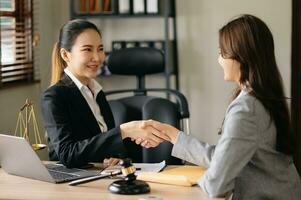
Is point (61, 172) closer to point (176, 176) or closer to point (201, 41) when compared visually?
point (176, 176)

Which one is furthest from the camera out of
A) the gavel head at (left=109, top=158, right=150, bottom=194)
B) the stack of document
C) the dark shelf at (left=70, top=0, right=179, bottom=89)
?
the dark shelf at (left=70, top=0, right=179, bottom=89)

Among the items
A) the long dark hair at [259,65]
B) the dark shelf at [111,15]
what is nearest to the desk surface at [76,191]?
the long dark hair at [259,65]

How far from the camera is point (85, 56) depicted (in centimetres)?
245

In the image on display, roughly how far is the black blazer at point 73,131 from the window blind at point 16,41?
131 cm

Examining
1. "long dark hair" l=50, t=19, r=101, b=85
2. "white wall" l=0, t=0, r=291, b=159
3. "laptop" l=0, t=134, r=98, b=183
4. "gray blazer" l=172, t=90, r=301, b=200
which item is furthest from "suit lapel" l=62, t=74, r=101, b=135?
"white wall" l=0, t=0, r=291, b=159

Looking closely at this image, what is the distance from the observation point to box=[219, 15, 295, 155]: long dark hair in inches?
73.6

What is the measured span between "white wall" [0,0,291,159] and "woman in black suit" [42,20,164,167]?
161 centimetres

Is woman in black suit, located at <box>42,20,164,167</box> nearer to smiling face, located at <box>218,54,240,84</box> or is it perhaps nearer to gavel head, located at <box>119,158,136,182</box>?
gavel head, located at <box>119,158,136,182</box>

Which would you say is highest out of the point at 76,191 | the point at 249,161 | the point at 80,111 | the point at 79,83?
the point at 79,83

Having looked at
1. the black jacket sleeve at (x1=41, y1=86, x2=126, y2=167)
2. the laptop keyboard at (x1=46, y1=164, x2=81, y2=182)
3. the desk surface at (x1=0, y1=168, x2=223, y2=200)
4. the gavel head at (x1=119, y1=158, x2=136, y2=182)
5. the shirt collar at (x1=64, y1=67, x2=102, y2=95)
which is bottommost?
the desk surface at (x1=0, y1=168, x2=223, y2=200)

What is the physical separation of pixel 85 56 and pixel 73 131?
1.12 feet

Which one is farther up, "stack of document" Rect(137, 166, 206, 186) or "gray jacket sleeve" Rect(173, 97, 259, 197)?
"gray jacket sleeve" Rect(173, 97, 259, 197)

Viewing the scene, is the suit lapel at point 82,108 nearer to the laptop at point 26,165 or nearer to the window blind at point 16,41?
the laptop at point 26,165

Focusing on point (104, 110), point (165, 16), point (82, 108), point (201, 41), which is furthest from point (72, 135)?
point (201, 41)
